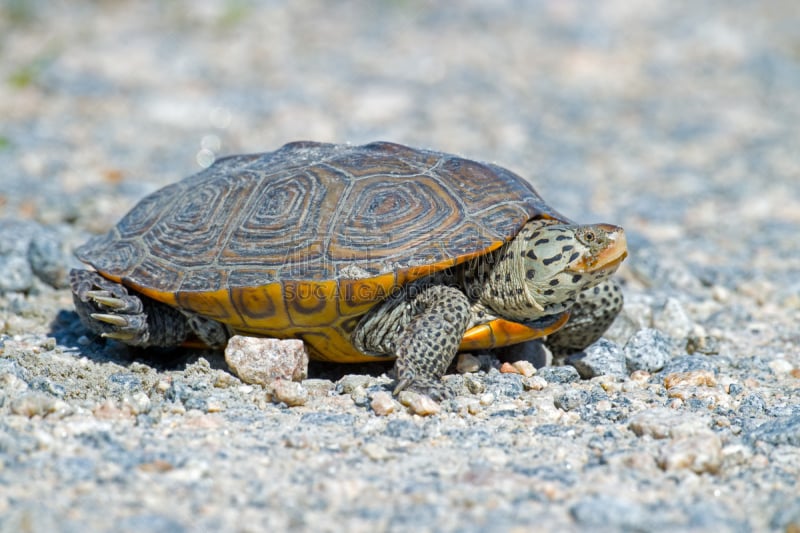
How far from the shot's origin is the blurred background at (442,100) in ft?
25.6

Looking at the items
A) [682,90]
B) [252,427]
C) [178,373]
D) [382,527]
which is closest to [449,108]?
[682,90]

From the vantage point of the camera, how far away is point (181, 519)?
2740 mm

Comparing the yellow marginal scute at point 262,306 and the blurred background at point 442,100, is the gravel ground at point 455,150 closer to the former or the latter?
the blurred background at point 442,100

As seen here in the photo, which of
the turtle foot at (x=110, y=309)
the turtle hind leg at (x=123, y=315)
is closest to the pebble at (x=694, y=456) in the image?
the turtle hind leg at (x=123, y=315)

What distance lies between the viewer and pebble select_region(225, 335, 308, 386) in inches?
166

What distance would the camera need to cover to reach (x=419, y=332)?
13.6 feet

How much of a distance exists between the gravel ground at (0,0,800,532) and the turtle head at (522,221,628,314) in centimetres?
46

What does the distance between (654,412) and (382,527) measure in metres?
1.55

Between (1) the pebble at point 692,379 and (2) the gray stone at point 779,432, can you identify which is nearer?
(2) the gray stone at point 779,432

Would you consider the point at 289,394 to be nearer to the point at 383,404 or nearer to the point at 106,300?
the point at 383,404

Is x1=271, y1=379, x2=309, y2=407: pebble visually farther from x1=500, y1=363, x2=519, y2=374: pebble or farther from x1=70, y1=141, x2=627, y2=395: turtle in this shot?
x1=500, y1=363, x2=519, y2=374: pebble

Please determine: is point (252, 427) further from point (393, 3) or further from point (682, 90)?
point (393, 3)

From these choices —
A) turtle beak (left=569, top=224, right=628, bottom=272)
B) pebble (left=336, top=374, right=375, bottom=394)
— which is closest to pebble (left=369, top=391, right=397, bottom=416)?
pebble (left=336, top=374, right=375, bottom=394)

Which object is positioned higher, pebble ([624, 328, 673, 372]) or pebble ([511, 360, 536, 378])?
pebble ([624, 328, 673, 372])
